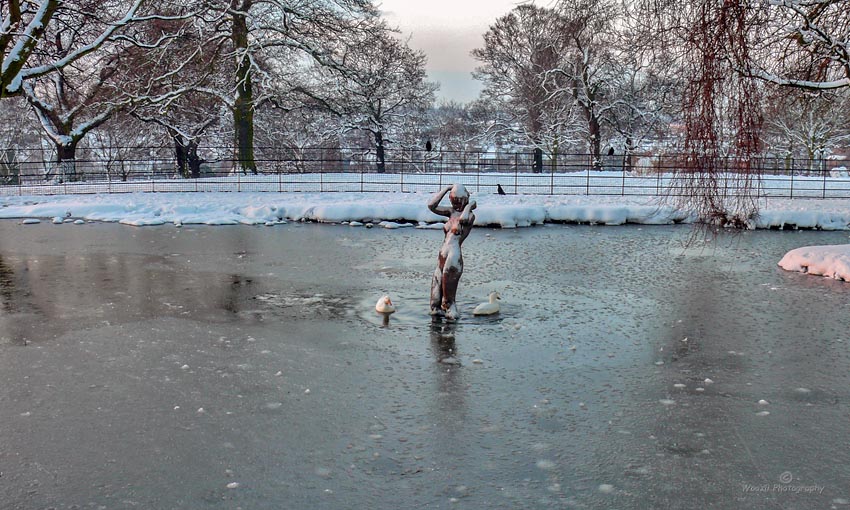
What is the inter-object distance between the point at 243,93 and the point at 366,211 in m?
12.7

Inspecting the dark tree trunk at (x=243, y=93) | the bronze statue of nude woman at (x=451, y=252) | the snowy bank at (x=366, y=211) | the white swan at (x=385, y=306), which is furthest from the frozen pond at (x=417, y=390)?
the dark tree trunk at (x=243, y=93)

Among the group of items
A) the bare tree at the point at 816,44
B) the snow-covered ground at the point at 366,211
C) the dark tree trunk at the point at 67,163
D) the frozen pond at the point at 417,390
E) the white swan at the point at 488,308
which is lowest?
the frozen pond at the point at 417,390

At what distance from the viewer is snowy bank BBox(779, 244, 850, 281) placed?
42.5 feet

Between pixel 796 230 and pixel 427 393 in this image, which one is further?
pixel 796 230

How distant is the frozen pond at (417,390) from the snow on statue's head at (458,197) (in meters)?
1.46

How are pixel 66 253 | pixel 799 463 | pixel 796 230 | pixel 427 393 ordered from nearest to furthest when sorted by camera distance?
pixel 799 463 < pixel 427 393 < pixel 66 253 < pixel 796 230

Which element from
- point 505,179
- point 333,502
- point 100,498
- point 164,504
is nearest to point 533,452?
point 333,502

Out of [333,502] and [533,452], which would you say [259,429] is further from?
[533,452]

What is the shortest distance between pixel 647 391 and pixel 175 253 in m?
11.3

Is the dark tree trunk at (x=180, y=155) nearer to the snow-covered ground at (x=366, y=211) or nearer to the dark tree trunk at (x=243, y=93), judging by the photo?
the dark tree trunk at (x=243, y=93)

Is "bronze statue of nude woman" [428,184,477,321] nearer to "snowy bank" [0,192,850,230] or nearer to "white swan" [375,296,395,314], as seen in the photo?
"white swan" [375,296,395,314]

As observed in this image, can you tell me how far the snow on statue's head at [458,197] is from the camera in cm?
933

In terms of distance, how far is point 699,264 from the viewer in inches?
567

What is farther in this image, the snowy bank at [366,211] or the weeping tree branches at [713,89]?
the snowy bank at [366,211]
